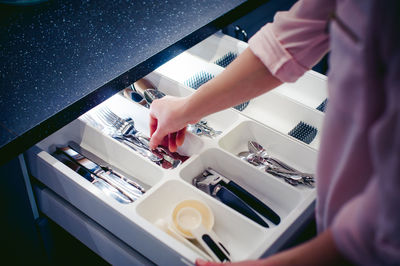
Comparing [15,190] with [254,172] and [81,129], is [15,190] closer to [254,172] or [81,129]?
[81,129]

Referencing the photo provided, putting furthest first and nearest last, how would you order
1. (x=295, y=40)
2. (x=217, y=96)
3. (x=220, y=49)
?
(x=220, y=49) → (x=217, y=96) → (x=295, y=40)

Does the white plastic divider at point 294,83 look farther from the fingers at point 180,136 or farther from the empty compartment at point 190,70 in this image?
the fingers at point 180,136

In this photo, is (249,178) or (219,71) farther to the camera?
(219,71)

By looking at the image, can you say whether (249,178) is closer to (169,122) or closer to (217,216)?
(217,216)

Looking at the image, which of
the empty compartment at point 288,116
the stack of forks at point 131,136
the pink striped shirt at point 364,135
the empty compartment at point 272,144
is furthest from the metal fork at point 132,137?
the pink striped shirt at point 364,135

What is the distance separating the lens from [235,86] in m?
0.82

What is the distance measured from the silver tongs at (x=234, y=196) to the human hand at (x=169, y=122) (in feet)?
0.37

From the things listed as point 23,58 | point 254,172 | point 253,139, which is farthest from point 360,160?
point 23,58

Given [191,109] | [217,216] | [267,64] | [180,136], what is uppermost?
[267,64]

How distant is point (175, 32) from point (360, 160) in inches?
28.6

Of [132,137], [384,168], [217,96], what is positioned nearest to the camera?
[384,168]

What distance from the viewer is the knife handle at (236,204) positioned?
34.9 inches

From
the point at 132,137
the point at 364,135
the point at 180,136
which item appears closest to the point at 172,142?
the point at 180,136

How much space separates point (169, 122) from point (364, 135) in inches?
20.7
